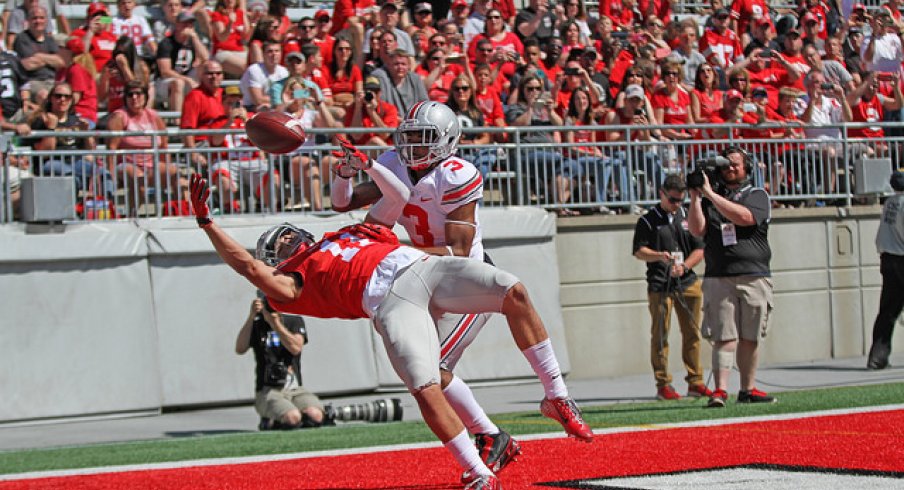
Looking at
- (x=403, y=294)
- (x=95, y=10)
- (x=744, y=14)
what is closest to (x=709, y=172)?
(x=403, y=294)

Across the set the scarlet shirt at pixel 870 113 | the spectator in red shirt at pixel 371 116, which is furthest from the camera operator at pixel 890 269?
the spectator in red shirt at pixel 371 116

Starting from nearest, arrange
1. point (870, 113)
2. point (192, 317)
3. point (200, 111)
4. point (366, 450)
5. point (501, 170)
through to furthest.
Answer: point (366, 450) < point (192, 317) < point (200, 111) < point (501, 170) < point (870, 113)

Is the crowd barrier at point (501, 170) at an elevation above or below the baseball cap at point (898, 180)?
above

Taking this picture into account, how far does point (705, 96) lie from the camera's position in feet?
57.3

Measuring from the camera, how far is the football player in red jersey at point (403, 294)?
655 centimetres

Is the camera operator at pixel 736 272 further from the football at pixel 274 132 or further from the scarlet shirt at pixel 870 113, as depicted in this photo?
the scarlet shirt at pixel 870 113

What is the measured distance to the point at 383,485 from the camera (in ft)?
24.6

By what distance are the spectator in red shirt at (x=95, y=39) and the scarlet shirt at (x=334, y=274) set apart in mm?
9575

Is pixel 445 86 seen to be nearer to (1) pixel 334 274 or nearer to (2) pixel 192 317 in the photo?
(2) pixel 192 317

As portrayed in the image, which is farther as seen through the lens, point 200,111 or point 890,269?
point 890,269

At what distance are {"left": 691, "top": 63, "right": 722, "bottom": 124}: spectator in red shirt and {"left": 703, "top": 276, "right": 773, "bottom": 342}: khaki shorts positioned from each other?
5950 millimetres

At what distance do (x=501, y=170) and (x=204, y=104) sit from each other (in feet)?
11.1

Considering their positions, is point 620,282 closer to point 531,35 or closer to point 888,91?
point 531,35

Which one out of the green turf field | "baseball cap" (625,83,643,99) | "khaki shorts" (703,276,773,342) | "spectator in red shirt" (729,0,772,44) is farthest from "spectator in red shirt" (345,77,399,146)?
"spectator in red shirt" (729,0,772,44)
